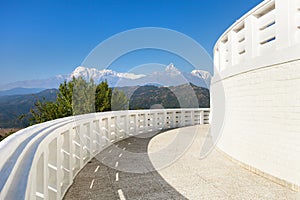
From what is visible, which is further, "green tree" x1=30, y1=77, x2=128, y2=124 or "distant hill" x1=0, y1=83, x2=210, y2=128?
"distant hill" x1=0, y1=83, x2=210, y2=128

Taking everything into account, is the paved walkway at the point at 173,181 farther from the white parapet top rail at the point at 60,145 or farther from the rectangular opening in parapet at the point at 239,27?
the rectangular opening in parapet at the point at 239,27

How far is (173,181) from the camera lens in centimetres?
605

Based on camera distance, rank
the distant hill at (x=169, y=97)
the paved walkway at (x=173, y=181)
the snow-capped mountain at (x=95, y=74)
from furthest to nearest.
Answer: the distant hill at (x=169, y=97) < the snow-capped mountain at (x=95, y=74) < the paved walkway at (x=173, y=181)

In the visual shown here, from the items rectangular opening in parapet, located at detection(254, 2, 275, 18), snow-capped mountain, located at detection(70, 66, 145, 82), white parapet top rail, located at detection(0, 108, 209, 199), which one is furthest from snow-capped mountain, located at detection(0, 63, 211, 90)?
rectangular opening in parapet, located at detection(254, 2, 275, 18)

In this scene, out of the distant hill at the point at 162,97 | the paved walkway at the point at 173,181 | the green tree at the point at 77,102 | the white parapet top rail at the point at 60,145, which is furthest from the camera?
the distant hill at the point at 162,97

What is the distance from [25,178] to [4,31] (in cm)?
4833

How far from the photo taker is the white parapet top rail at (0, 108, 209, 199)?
1.85m

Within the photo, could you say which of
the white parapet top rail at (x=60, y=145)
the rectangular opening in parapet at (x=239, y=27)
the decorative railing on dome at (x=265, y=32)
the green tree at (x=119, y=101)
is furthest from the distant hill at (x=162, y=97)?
the decorative railing on dome at (x=265, y=32)

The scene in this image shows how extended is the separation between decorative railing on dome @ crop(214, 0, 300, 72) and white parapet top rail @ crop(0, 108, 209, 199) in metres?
4.72

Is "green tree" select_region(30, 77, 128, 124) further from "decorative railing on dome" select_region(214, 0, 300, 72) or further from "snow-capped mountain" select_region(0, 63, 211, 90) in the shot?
"decorative railing on dome" select_region(214, 0, 300, 72)

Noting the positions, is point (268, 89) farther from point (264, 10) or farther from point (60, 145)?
point (60, 145)

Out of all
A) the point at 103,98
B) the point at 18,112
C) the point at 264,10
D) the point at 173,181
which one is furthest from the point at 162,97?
the point at 173,181

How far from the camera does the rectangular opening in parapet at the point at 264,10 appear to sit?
6.02 metres

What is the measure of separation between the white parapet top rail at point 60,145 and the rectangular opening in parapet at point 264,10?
5317 millimetres
